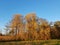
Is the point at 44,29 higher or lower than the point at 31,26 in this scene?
lower

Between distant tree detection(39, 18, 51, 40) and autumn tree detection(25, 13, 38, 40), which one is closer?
autumn tree detection(25, 13, 38, 40)

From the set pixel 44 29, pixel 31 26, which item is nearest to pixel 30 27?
pixel 31 26

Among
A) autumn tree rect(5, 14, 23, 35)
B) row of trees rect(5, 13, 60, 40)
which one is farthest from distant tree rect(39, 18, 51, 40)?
autumn tree rect(5, 14, 23, 35)

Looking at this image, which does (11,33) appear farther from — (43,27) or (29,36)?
(43,27)

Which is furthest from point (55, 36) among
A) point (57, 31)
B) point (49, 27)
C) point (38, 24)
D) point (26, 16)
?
point (26, 16)

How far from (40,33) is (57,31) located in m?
8.40

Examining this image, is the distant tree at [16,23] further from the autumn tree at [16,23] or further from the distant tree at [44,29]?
the distant tree at [44,29]

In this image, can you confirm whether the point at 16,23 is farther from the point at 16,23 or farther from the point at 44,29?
the point at 44,29

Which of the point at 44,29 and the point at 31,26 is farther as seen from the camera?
the point at 44,29

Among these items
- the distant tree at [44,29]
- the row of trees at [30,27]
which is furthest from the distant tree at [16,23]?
the distant tree at [44,29]

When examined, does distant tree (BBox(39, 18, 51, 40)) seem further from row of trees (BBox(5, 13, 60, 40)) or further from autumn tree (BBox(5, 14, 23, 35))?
autumn tree (BBox(5, 14, 23, 35))

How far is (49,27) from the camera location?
140ft

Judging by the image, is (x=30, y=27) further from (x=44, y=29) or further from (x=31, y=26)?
(x=44, y=29)

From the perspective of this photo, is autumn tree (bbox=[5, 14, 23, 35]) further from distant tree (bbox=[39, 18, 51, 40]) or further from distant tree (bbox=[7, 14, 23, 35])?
distant tree (bbox=[39, 18, 51, 40])
